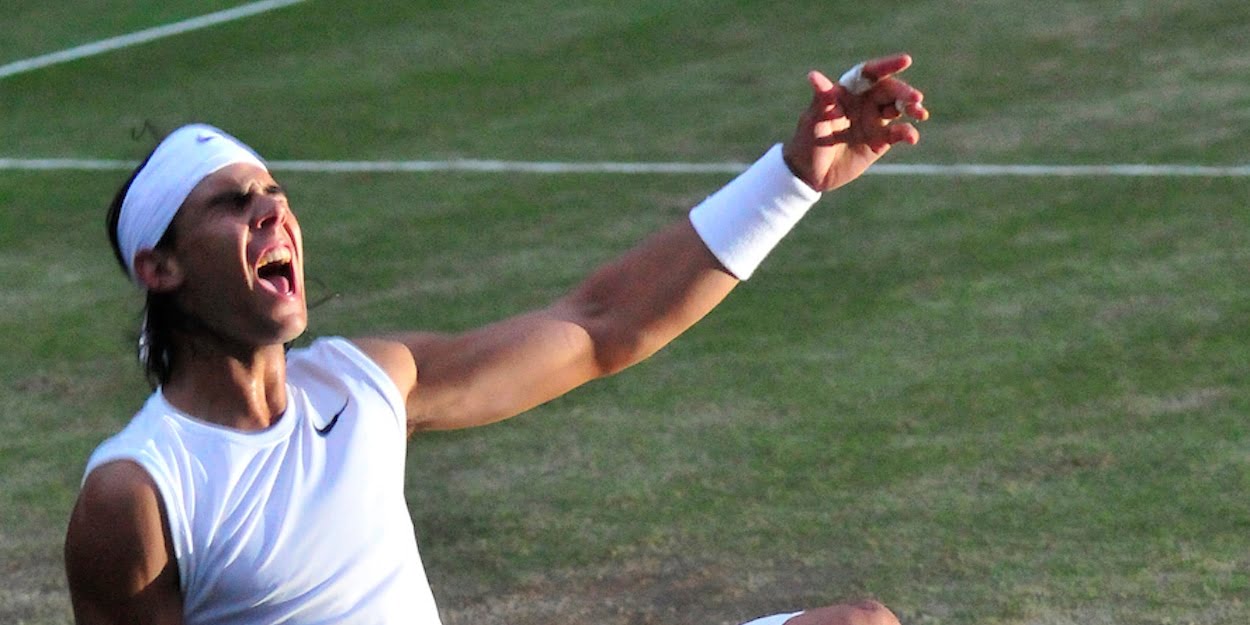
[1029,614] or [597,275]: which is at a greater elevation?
[597,275]

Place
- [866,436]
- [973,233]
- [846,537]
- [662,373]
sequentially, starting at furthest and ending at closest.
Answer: [973,233], [662,373], [866,436], [846,537]

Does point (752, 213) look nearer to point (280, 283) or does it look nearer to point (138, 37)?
point (280, 283)

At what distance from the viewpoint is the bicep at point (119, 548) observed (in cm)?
337

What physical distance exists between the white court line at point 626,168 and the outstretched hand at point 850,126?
5.27m

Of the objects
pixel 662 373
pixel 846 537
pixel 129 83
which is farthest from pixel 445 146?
pixel 846 537

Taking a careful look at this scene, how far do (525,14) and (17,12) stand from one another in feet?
11.2

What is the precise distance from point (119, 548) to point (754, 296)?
498cm

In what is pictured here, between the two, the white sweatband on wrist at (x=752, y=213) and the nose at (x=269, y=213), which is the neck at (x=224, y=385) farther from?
the white sweatband on wrist at (x=752, y=213)

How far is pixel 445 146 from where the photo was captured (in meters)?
10.4

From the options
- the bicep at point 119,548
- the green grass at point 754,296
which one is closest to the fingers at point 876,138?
the bicep at point 119,548

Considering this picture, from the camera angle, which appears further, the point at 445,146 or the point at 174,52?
the point at 174,52

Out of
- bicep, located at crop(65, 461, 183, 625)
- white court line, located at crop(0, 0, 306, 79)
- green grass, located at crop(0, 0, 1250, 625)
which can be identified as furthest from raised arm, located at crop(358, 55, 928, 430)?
white court line, located at crop(0, 0, 306, 79)

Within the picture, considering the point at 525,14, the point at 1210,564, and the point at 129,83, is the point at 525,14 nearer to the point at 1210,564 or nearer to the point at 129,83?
the point at 129,83

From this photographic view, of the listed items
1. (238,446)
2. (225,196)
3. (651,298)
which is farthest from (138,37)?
(238,446)
